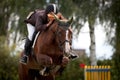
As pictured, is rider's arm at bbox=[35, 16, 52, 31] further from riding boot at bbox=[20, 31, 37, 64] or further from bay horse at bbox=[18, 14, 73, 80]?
riding boot at bbox=[20, 31, 37, 64]

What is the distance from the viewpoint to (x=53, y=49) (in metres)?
8.70

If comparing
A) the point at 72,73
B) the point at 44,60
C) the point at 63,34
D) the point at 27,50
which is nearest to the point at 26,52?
the point at 27,50

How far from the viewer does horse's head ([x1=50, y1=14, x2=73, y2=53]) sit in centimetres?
833

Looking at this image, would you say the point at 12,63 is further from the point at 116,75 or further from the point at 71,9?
the point at 116,75

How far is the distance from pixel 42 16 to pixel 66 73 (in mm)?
10585

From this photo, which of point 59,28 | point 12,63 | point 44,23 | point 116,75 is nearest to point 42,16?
point 44,23

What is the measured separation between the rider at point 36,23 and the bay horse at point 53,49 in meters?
0.13

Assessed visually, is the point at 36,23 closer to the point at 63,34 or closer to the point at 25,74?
the point at 63,34

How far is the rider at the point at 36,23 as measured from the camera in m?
9.06

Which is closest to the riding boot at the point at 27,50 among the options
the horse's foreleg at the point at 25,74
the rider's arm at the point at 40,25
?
the rider's arm at the point at 40,25

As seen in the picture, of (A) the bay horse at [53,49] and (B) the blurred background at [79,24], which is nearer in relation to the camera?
(A) the bay horse at [53,49]

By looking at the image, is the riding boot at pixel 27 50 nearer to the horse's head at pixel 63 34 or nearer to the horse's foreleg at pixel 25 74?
the horse's foreleg at pixel 25 74

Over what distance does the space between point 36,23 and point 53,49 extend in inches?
32.5

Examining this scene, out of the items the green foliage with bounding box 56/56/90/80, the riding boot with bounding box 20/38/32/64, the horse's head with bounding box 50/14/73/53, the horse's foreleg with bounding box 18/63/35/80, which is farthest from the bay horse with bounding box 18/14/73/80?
the green foliage with bounding box 56/56/90/80
